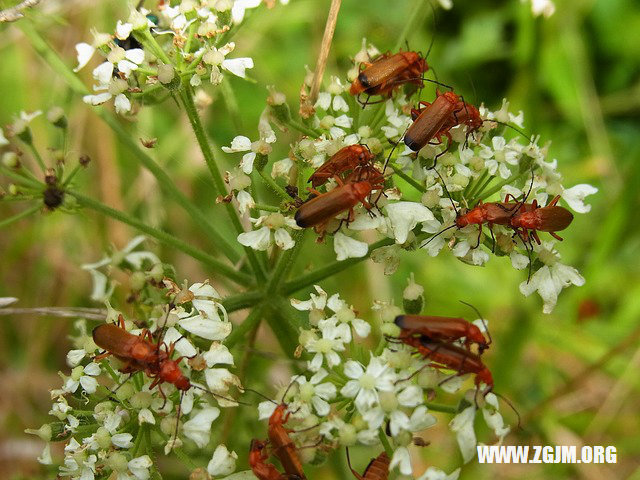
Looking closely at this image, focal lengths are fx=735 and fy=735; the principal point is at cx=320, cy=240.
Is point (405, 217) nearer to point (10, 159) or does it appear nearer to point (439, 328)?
point (439, 328)

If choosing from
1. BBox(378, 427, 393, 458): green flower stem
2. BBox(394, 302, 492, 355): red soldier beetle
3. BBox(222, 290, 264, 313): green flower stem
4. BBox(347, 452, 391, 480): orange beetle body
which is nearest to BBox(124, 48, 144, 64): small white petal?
BBox(222, 290, 264, 313): green flower stem

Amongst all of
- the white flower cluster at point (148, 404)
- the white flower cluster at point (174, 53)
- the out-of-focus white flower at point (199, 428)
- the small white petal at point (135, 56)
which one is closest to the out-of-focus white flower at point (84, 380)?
the white flower cluster at point (148, 404)

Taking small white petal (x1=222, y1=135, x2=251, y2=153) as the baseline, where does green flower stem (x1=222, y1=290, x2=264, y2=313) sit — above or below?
below

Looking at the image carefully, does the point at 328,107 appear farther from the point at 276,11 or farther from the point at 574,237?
the point at 276,11

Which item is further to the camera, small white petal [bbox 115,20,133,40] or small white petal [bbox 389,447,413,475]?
small white petal [bbox 115,20,133,40]

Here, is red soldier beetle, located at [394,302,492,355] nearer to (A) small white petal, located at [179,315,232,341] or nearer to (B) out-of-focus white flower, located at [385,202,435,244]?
(B) out-of-focus white flower, located at [385,202,435,244]

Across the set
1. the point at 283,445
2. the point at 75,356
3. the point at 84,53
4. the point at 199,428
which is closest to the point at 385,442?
the point at 283,445

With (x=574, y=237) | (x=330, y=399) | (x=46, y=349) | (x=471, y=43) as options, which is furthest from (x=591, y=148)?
(x=46, y=349)
